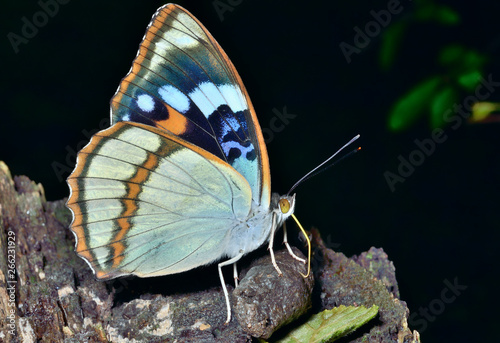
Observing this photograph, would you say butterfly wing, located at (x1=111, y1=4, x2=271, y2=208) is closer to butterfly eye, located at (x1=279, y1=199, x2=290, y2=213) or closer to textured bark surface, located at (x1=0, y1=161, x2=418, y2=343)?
butterfly eye, located at (x1=279, y1=199, x2=290, y2=213)

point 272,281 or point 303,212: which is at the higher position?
point 272,281

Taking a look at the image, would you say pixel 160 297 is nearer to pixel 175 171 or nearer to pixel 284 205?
pixel 175 171

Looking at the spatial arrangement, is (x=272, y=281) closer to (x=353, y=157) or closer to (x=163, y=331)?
(x=163, y=331)

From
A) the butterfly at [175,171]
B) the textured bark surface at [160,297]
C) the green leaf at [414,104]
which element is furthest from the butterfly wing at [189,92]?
the green leaf at [414,104]

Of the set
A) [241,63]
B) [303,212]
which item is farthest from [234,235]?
[241,63]

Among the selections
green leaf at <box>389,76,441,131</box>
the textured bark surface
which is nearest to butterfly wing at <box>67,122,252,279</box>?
the textured bark surface

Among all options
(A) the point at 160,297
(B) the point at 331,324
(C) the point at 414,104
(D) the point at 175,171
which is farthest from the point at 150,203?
(C) the point at 414,104
